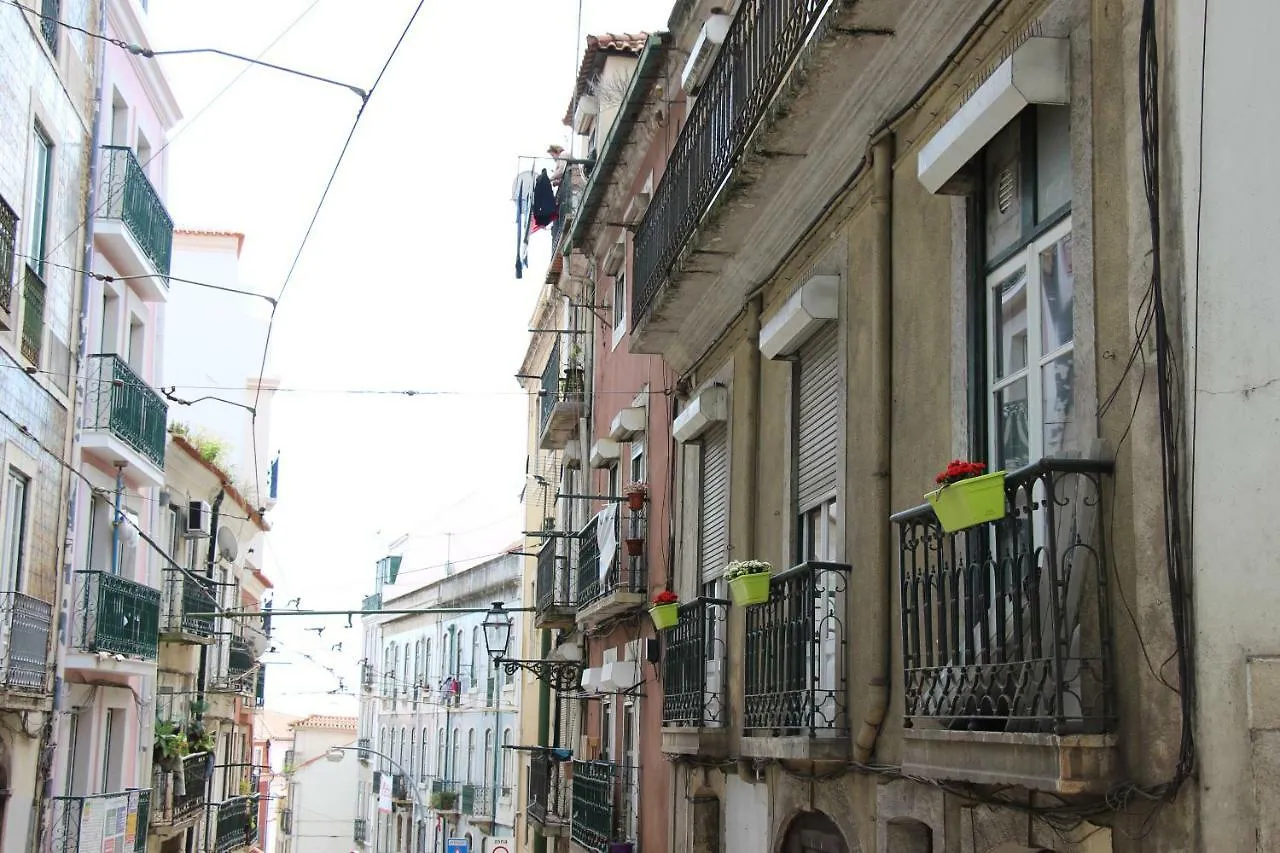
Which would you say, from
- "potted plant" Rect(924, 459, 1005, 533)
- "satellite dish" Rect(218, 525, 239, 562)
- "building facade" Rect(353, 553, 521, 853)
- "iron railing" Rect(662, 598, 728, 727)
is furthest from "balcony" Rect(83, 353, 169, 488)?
"potted plant" Rect(924, 459, 1005, 533)

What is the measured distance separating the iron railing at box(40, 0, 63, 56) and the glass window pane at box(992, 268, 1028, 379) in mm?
11822

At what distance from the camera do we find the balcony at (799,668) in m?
8.87

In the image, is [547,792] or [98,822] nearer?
[98,822]

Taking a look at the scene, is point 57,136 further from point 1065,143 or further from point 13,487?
point 1065,143

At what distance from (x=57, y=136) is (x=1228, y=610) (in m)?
14.5

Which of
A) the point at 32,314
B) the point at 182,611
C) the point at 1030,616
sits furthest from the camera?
the point at 182,611

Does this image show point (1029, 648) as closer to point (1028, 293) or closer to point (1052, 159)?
point (1028, 293)

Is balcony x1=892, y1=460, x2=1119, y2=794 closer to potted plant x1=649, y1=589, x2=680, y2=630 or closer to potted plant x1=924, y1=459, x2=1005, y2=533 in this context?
potted plant x1=924, y1=459, x2=1005, y2=533

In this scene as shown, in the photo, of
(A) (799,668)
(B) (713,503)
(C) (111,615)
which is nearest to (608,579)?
(B) (713,503)

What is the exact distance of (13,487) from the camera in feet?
51.0

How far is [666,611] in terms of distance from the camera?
12.9 metres

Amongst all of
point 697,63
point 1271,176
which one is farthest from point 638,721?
point 1271,176

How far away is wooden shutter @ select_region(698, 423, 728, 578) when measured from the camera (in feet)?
41.6

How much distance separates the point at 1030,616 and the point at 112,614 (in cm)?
1481
